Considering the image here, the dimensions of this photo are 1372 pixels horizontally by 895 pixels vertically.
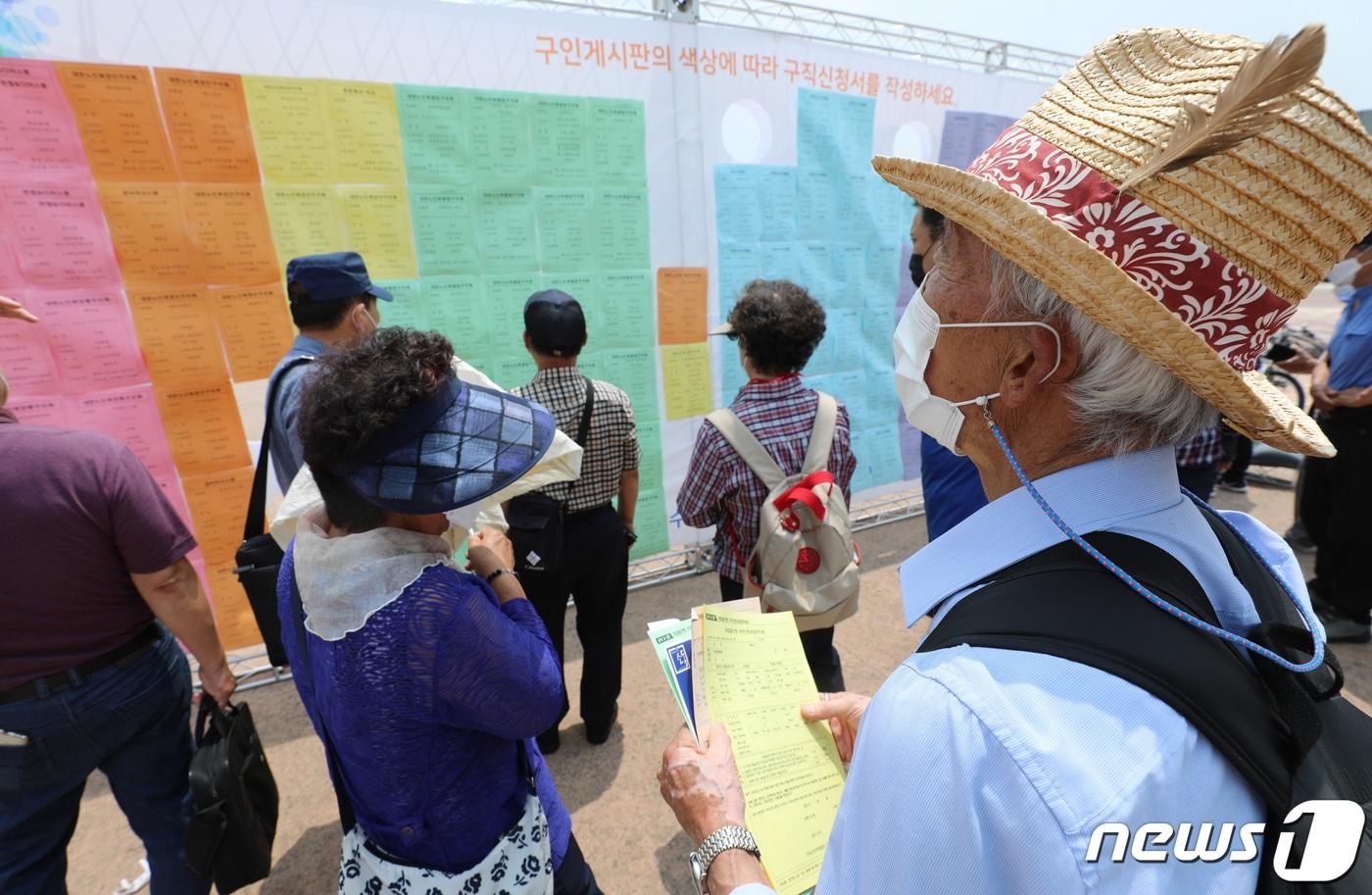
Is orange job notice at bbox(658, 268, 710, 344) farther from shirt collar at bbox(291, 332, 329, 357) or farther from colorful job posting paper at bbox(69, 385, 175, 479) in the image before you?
colorful job posting paper at bbox(69, 385, 175, 479)

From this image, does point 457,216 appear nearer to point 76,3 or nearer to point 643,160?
point 643,160

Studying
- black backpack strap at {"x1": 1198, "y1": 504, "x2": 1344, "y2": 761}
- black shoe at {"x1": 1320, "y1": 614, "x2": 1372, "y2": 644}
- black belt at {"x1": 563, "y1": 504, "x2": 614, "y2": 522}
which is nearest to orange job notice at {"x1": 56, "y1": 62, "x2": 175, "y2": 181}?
black belt at {"x1": 563, "y1": 504, "x2": 614, "y2": 522}

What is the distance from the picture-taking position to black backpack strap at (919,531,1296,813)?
23.5 inches

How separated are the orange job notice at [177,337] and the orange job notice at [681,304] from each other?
2.12 m

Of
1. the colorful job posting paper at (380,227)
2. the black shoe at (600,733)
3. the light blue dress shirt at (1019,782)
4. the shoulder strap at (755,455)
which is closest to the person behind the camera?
the light blue dress shirt at (1019,782)

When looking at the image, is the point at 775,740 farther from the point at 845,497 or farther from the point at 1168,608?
the point at 845,497

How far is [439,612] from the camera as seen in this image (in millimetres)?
1191

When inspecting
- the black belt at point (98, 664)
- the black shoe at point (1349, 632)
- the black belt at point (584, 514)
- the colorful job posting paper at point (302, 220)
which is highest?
the colorful job posting paper at point (302, 220)

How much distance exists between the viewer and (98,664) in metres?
1.72

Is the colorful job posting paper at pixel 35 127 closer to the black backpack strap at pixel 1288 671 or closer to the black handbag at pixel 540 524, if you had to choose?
the black handbag at pixel 540 524

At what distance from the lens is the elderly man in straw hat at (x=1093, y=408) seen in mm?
586

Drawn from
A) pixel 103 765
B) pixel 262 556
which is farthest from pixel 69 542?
pixel 103 765

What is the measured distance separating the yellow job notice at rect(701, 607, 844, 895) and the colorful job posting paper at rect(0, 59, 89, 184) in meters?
2.99

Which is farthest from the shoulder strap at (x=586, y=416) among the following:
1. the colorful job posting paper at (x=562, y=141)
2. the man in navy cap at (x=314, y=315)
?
the colorful job posting paper at (x=562, y=141)
